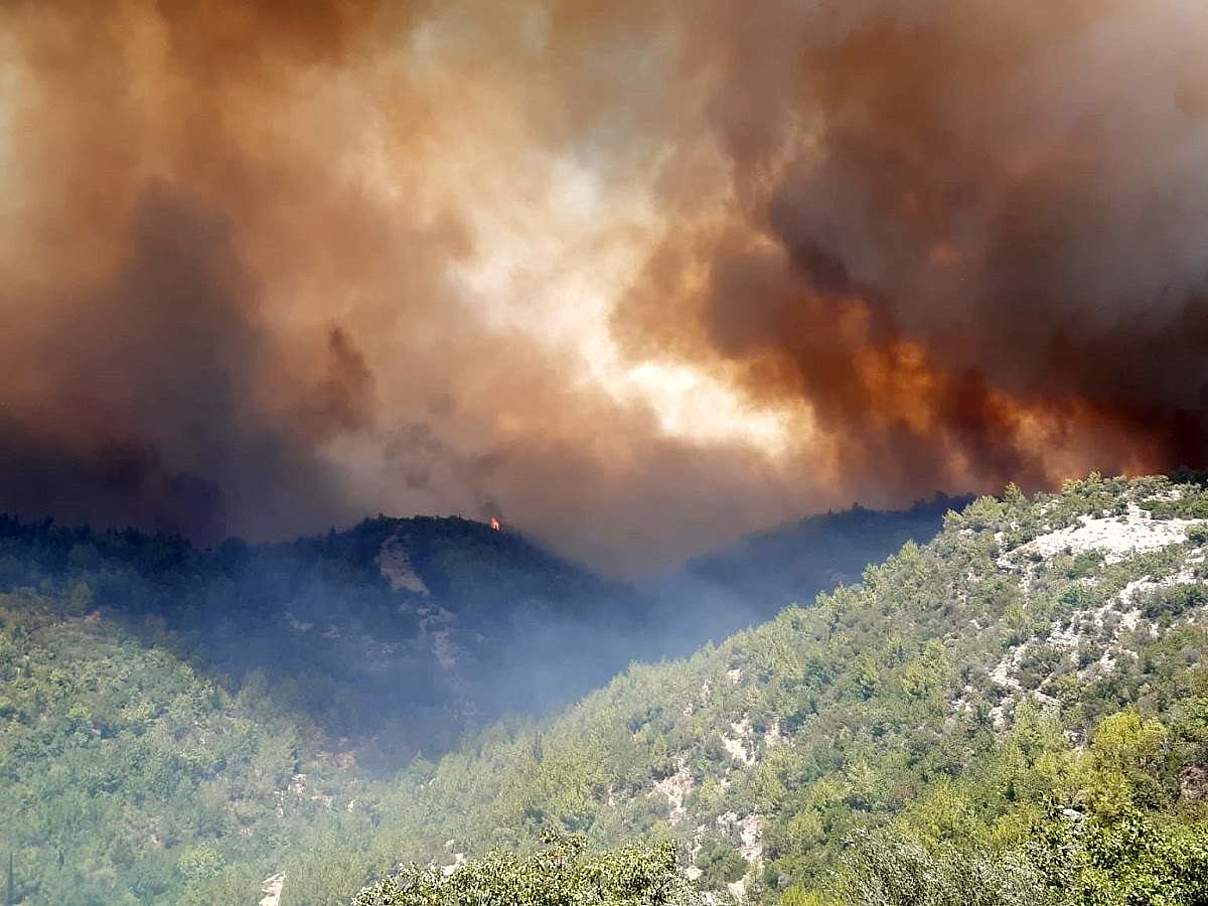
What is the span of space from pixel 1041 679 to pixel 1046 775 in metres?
52.5

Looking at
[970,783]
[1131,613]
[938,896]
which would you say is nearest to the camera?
[938,896]

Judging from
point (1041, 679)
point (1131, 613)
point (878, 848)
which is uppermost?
point (1131, 613)

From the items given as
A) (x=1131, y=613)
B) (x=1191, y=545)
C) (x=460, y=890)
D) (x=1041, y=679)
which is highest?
(x=1191, y=545)

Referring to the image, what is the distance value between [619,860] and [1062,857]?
166 ft

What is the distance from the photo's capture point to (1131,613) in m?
185

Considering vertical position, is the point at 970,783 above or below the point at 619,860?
above

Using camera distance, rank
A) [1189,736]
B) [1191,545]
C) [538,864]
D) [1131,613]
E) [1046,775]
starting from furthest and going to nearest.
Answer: [1191,545]
[1131,613]
[1046,775]
[1189,736]
[538,864]

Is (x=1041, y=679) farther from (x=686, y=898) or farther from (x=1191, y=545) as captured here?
(x=686, y=898)

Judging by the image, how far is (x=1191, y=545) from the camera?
646 ft

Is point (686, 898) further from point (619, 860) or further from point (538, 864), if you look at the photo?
point (538, 864)

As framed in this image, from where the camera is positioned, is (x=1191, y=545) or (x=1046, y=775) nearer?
(x=1046, y=775)

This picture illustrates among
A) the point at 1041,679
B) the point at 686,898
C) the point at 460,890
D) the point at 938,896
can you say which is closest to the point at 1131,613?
the point at 1041,679

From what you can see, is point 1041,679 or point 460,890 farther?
point 1041,679

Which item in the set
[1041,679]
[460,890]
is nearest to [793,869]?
[1041,679]
